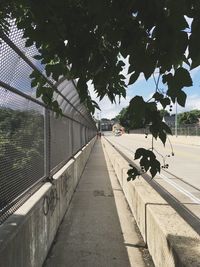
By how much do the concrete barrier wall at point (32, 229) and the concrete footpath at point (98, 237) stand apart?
0.23 meters

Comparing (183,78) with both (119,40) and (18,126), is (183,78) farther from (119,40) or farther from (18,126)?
(18,126)

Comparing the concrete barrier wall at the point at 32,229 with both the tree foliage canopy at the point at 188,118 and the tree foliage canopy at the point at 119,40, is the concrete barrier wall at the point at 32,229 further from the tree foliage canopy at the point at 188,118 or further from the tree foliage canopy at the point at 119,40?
the tree foliage canopy at the point at 188,118

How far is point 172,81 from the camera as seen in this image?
7.22ft

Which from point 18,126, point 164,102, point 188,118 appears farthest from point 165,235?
point 188,118

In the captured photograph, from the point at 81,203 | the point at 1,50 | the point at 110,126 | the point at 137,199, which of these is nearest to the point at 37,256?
the point at 1,50

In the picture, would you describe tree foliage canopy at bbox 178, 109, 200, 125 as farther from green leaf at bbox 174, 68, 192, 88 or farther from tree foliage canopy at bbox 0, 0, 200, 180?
green leaf at bbox 174, 68, 192, 88

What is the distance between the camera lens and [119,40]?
2271mm

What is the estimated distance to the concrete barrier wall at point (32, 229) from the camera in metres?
3.94

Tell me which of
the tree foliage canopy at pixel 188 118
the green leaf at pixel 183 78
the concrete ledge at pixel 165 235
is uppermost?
the tree foliage canopy at pixel 188 118

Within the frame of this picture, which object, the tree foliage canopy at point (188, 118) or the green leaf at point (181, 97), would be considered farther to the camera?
the tree foliage canopy at point (188, 118)

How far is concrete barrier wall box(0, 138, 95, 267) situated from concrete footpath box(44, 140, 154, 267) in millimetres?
230

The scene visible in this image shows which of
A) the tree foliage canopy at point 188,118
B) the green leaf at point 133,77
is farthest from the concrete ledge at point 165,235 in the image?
the tree foliage canopy at point 188,118

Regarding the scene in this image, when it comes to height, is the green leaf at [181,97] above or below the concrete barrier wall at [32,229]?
above

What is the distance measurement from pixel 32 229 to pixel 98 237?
2546 mm
